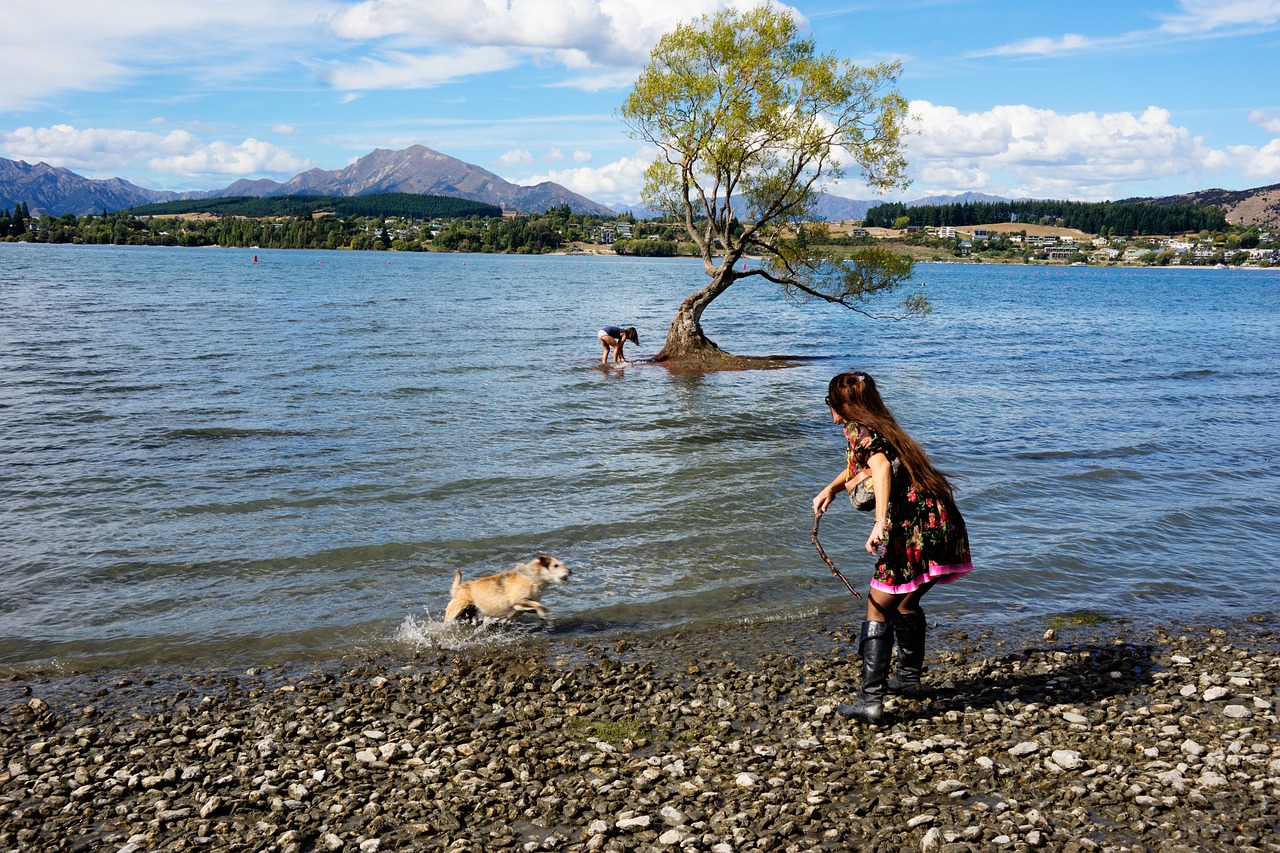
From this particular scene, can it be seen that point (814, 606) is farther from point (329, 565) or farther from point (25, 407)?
point (25, 407)

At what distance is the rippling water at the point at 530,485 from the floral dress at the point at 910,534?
12.6 feet

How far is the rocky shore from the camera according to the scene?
6.50 metres

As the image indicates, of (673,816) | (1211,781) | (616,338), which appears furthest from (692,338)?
(673,816)

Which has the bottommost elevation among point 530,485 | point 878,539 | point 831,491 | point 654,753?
point 654,753

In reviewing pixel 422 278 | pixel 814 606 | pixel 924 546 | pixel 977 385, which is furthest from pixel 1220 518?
pixel 422 278

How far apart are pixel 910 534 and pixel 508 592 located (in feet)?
16.7

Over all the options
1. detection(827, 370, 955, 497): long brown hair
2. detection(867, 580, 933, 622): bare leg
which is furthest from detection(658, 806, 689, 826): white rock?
detection(827, 370, 955, 497): long brown hair

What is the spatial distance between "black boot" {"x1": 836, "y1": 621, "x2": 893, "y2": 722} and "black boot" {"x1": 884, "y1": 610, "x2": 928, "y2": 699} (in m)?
0.20

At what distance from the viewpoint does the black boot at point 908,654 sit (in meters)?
8.40

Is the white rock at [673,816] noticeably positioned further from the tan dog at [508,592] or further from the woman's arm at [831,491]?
the tan dog at [508,592]

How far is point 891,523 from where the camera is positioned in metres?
8.02

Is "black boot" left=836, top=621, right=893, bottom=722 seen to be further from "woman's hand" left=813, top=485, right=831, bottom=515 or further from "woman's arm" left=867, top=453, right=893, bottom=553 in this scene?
"woman's hand" left=813, top=485, right=831, bottom=515

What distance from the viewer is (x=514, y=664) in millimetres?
9984

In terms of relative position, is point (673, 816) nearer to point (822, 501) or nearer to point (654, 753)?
point (654, 753)
